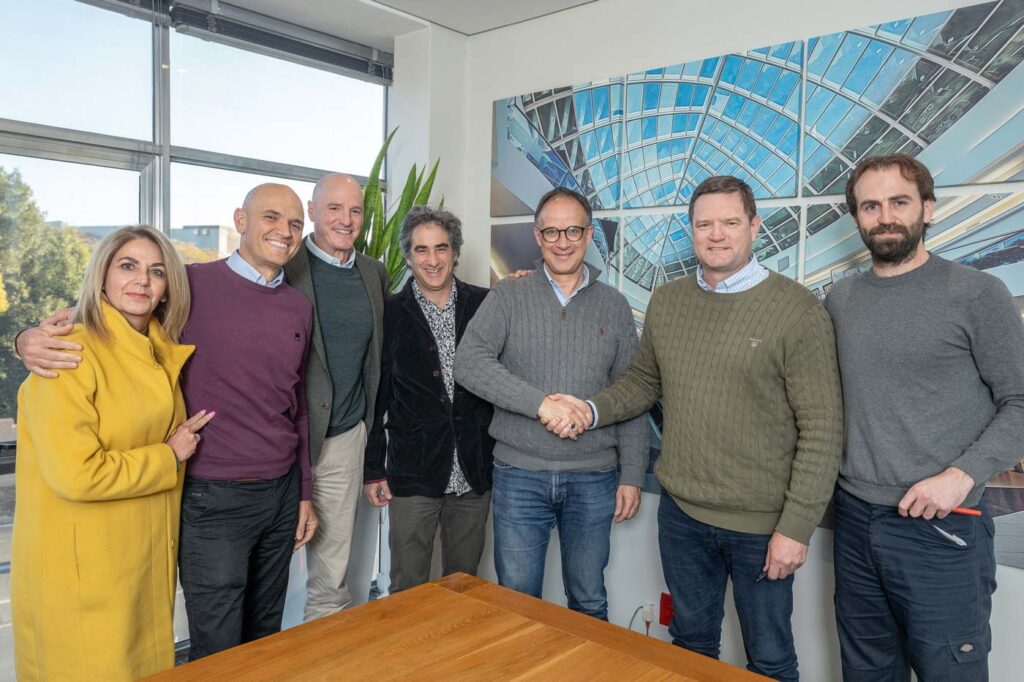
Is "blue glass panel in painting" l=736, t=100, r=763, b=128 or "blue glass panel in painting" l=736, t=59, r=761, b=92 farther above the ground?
"blue glass panel in painting" l=736, t=59, r=761, b=92

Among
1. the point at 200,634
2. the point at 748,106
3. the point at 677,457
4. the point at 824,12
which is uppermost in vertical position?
the point at 824,12

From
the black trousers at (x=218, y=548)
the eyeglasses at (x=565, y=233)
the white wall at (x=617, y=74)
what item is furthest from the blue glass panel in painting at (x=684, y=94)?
the black trousers at (x=218, y=548)

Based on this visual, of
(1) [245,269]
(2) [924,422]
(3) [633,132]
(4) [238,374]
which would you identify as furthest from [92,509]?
(3) [633,132]

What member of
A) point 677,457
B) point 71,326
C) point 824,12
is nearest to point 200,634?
point 71,326

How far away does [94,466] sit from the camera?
1.93m

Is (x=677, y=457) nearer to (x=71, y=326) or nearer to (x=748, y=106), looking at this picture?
(x=748, y=106)

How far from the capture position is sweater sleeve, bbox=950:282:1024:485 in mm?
1944

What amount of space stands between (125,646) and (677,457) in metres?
1.65

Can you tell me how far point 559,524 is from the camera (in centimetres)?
267

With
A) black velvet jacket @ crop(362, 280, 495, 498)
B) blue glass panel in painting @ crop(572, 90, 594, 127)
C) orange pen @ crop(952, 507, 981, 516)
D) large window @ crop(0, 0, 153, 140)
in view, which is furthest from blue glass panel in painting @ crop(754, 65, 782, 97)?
large window @ crop(0, 0, 153, 140)

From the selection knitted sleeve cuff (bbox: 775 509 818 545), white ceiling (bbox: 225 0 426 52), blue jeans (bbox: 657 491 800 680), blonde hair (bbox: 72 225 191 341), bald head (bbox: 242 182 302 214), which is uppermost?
white ceiling (bbox: 225 0 426 52)

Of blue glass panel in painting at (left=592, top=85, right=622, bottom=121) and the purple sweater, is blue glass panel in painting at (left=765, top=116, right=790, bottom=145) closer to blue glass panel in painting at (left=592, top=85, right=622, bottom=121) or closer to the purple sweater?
blue glass panel in painting at (left=592, top=85, right=622, bottom=121)

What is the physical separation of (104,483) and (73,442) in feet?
0.43

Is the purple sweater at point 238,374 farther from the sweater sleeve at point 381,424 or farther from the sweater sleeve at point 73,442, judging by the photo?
the sweater sleeve at point 381,424
